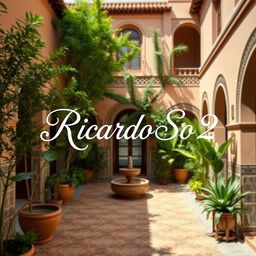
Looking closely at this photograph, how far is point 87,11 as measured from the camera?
10977 mm

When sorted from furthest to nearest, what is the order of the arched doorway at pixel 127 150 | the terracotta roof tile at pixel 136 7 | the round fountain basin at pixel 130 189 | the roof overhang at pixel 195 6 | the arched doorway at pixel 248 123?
the arched doorway at pixel 127 150 < the terracotta roof tile at pixel 136 7 < the roof overhang at pixel 195 6 < the round fountain basin at pixel 130 189 < the arched doorway at pixel 248 123

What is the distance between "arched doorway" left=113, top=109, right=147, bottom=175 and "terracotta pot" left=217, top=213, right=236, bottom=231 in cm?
889

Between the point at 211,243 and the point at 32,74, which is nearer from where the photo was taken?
the point at 32,74

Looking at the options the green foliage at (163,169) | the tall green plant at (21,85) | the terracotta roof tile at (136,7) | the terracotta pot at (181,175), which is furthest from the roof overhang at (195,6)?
the tall green plant at (21,85)

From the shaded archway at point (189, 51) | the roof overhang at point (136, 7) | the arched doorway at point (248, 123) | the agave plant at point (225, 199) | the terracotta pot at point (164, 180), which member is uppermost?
the roof overhang at point (136, 7)

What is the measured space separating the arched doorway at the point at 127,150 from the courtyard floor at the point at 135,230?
4602 millimetres

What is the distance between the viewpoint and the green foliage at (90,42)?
10797 mm

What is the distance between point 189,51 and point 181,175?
6.21 meters

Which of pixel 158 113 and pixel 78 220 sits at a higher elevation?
pixel 158 113

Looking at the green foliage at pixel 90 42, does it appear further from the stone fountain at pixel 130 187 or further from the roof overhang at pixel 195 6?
the roof overhang at pixel 195 6

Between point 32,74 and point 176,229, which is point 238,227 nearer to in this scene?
point 176,229

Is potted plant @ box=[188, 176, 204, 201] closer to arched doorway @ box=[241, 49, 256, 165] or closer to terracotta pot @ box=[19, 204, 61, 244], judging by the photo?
arched doorway @ box=[241, 49, 256, 165]

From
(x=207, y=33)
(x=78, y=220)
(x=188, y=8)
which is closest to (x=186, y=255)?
(x=78, y=220)

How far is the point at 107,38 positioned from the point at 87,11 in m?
1.12
